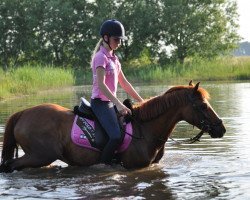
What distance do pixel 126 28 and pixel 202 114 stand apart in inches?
1902

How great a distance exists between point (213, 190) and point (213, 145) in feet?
13.1

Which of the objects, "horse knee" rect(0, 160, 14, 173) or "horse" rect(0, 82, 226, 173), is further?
"horse knee" rect(0, 160, 14, 173)

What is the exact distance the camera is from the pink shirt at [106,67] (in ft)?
26.5

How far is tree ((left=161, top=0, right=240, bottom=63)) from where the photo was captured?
55.2 metres

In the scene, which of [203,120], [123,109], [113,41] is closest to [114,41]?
[113,41]

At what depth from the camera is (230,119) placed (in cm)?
1551

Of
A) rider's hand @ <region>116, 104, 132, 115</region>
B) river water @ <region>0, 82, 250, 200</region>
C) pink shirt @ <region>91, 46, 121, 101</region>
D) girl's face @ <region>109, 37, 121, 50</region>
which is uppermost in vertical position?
girl's face @ <region>109, 37, 121, 50</region>

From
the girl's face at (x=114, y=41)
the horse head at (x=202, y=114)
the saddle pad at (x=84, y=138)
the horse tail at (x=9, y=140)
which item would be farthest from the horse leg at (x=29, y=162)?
the horse head at (x=202, y=114)

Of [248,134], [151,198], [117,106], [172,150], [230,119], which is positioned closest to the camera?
[151,198]

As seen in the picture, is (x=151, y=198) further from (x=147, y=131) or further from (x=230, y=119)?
(x=230, y=119)

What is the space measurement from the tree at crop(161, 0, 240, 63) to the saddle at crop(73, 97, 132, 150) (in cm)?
4699

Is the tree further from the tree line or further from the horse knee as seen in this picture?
the horse knee

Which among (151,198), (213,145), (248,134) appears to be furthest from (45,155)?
(248,134)

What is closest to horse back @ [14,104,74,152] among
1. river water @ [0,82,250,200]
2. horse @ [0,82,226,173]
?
horse @ [0,82,226,173]
